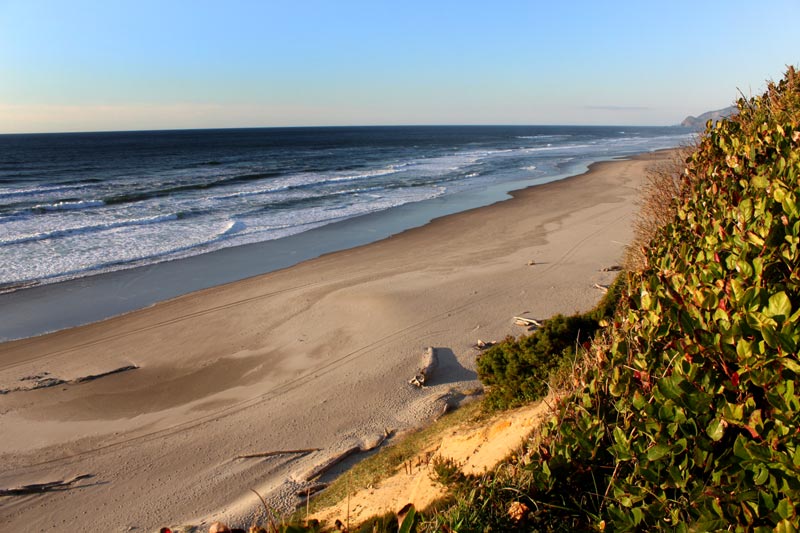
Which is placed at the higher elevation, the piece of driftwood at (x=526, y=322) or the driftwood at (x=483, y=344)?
the piece of driftwood at (x=526, y=322)

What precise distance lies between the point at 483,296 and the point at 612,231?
8345 millimetres

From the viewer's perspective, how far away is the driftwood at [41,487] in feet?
23.1

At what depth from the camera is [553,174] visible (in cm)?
4062

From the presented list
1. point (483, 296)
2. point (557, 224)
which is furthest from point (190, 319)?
point (557, 224)

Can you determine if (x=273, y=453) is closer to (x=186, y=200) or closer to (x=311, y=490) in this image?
(x=311, y=490)

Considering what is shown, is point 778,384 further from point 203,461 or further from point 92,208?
point 92,208

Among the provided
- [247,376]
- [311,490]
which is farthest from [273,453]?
[247,376]

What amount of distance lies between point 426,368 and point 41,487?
18.3 ft

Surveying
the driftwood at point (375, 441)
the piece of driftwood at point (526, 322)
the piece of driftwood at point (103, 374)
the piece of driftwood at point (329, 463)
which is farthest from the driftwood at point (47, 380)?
the piece of driftwood at point (526, 322)

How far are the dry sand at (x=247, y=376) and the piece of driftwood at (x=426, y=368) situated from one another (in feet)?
0.50

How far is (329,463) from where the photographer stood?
725cm

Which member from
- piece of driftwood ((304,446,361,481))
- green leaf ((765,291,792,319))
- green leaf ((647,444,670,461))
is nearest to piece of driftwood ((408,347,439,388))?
piece of driftwood ((304,446,361,481))

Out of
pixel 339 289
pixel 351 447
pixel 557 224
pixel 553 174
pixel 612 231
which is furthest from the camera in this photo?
pixel 553 174

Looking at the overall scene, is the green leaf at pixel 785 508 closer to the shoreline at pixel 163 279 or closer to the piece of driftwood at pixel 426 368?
the piece of driftwood at pixel 426 368
